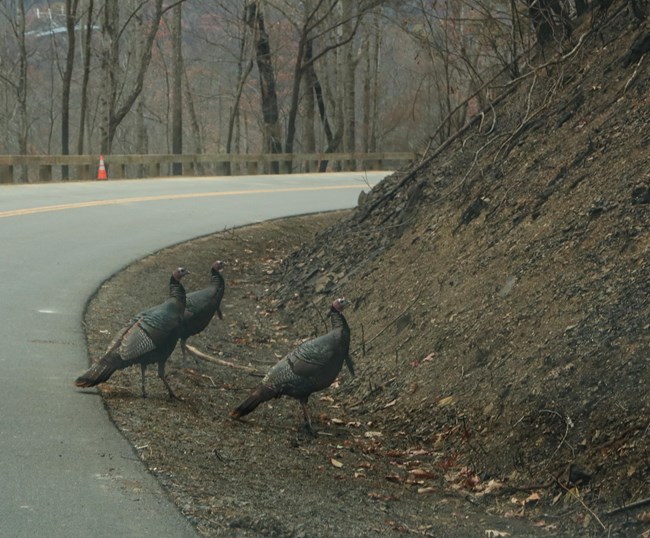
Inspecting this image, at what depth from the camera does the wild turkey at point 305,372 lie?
8.12m

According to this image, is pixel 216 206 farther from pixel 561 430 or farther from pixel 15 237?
pixel 561 430

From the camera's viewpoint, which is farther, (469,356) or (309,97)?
(309,97)

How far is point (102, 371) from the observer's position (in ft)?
27.4

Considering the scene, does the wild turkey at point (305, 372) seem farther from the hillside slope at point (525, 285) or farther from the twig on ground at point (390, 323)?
the twig on ground at point (390, 323)

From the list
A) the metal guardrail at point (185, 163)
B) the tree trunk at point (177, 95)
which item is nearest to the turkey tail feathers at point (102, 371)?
the metal guardrail at point (185, 163)

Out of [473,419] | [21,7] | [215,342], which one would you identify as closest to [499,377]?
[473,419]

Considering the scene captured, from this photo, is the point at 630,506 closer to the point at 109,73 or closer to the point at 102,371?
the point at 102,371

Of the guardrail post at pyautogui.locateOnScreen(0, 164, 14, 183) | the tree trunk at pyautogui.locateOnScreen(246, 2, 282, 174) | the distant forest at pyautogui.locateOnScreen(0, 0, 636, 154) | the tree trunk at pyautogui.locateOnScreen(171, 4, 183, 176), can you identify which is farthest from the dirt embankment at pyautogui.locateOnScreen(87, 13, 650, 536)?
the tree trunk at pyautogui.locateOnScreen(171, 4, 183, 176)

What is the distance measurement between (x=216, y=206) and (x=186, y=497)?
18.5 metres

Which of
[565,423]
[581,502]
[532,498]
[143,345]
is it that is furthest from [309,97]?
[581,502]

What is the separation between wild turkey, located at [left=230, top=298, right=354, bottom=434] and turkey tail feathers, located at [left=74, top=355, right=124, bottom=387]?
940mm

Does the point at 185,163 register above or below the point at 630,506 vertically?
above

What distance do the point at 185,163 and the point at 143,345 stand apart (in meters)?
29.6

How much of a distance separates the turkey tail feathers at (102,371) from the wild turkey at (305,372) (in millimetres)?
940
